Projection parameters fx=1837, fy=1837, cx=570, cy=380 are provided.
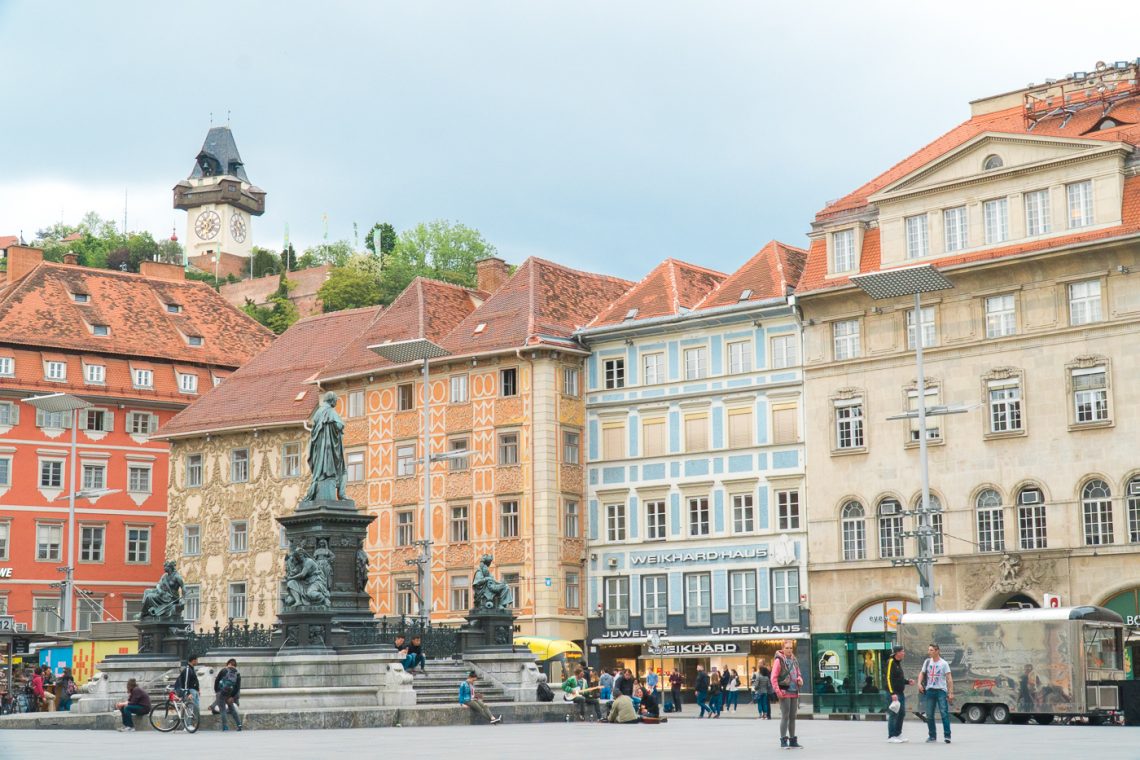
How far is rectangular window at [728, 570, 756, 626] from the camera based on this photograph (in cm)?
6050

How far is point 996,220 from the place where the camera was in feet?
183

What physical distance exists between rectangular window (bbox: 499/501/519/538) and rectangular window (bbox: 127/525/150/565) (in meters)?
21.9

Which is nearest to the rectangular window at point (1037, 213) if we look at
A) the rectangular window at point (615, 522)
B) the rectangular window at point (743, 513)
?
the rectangular window at point (743, 513)

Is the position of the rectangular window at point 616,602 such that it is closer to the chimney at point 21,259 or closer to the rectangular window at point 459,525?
the rectangular window at point 459,525

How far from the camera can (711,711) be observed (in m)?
48.6

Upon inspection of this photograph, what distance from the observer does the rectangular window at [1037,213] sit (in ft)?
180

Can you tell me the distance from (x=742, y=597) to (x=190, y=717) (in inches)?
1143

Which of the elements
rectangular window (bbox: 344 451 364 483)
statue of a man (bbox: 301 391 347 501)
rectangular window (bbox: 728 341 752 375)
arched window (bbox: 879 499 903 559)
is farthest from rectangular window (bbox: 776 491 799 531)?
statue of a man (bbox: 301 391 347 501)

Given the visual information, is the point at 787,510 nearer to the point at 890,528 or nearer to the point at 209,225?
the point at 890,528

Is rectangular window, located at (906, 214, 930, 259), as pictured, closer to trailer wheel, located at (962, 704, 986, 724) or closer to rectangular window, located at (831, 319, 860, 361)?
rectangular window, located at (831, 319, 860, 361)

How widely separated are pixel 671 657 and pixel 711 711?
13.4m

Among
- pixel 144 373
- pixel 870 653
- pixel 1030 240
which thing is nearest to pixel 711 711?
pixel 870 653

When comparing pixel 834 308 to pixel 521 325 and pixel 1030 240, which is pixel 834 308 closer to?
pixel 1030 240

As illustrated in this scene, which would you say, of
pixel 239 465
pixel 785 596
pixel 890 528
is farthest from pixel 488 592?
pixel 239 465
